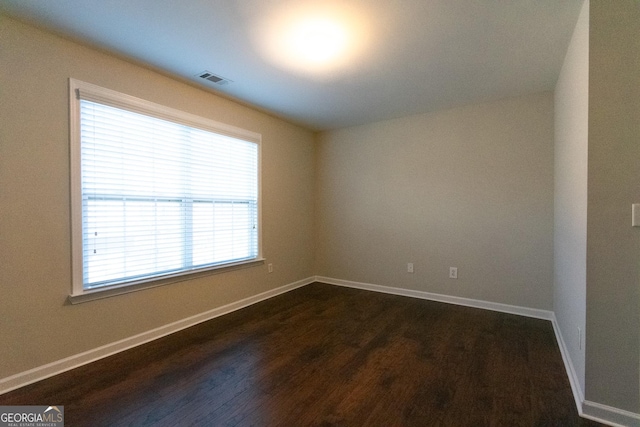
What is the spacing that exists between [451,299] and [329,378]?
233cm

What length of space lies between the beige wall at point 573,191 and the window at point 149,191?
314 centimetres

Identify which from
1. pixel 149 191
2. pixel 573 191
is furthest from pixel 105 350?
pixel 573 191

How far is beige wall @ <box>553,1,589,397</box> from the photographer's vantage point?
1699 millimetres

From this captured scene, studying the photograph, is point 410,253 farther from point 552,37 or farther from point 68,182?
point 68,182

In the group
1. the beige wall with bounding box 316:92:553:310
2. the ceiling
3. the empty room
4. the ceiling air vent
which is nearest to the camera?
the empty room

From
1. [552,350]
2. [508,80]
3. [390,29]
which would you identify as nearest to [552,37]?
[508,80]

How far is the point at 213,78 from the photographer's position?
2.76m

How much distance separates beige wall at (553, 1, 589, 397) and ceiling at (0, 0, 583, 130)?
245 mm

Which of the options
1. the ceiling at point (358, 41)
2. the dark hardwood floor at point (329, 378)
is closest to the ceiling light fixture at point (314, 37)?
the ceiling at point (358, 41)

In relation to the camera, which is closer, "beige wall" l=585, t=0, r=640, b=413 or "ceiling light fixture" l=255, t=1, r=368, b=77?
"beige wall" l=585, t=0, r=640, b=413

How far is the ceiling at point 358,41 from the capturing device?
1798 mm

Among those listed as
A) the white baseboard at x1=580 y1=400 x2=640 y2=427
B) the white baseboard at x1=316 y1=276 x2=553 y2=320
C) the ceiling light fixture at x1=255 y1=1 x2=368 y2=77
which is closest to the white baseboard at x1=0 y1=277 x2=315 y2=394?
the white baseboard at x1=316 y1=276 x2=553 y2=320

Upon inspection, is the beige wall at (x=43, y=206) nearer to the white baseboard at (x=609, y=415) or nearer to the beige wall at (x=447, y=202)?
the beige wall at (x=447, y=202)

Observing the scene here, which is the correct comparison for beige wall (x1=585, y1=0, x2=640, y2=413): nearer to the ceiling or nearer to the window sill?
the ceiling
